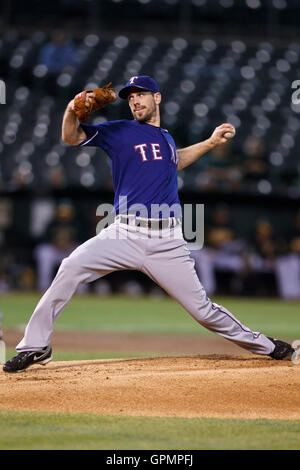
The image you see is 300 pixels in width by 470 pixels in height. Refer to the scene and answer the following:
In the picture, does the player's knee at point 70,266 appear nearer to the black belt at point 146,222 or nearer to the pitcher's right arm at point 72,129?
the black belt at point 146,222

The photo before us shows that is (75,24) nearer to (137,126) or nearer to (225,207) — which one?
(225,207)

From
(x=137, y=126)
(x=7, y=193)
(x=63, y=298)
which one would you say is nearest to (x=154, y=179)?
(x=137, y=126)

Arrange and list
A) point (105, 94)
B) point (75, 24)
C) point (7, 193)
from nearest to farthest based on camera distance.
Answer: point (105, 94) < point (7, 193) < point (75, 24)

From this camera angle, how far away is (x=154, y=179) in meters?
4.52

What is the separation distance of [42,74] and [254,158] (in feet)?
16.3

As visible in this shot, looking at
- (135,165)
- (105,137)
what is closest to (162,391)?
(135,165)

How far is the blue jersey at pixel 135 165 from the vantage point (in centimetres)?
450

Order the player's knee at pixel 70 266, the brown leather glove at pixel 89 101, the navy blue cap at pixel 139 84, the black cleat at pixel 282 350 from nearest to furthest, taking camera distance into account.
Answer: the brown leather glove at pixel 89 101 < the player's knee at pixel 70 266 < the navy blue cap at pixel 139 84 < the black cleat at pixel 282 350

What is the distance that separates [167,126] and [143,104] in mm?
10744

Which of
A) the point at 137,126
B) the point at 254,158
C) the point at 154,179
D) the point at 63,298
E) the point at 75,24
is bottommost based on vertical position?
the point at 63,298

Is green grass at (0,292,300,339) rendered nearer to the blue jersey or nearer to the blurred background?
the blurred background

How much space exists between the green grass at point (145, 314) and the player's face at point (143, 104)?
155 inches

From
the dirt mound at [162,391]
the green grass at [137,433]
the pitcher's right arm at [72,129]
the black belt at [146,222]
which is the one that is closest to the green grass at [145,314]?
the dirt mound at [162,391]

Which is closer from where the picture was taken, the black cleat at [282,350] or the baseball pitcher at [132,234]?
the baseball pitcher at [132,234]
